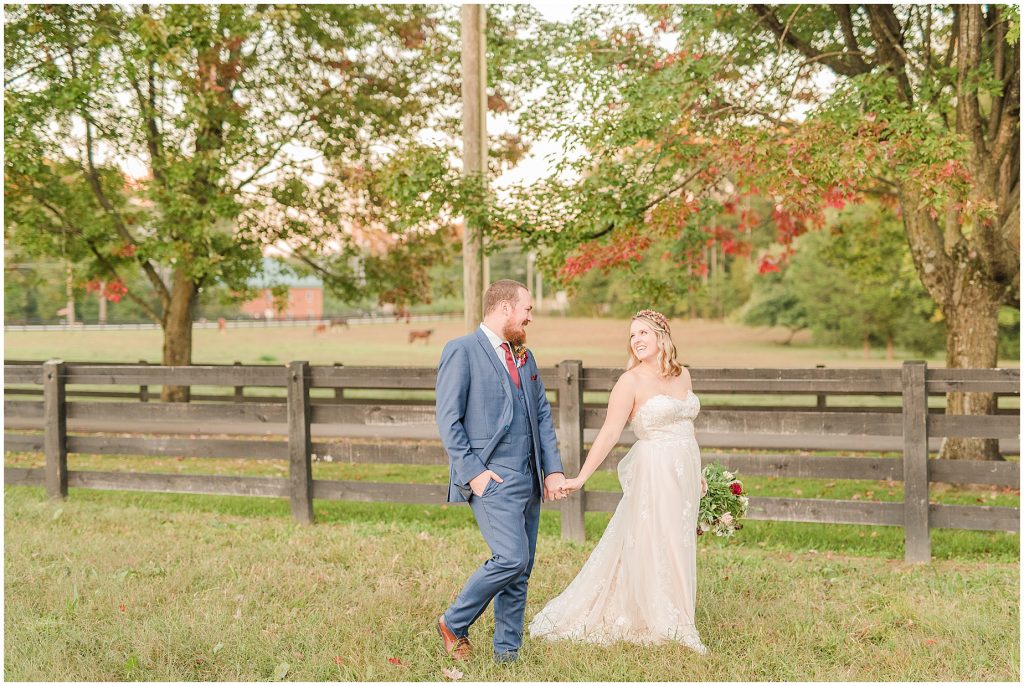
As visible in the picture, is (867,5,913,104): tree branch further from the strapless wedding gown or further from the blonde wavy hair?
the strapless wedding gown

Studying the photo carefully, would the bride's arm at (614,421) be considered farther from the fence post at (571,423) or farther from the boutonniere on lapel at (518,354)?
the fence post at (571,423)

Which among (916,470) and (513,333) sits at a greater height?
(513,333)

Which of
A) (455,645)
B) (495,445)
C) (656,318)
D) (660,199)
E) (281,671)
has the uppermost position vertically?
(660,199)

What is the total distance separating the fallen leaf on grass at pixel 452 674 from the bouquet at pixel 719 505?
1682mm

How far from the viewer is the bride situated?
5.25m

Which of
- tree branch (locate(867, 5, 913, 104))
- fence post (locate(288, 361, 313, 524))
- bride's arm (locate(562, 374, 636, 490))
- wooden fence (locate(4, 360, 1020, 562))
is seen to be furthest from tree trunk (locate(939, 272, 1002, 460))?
fence post (locate(288, 361, 313, 524))

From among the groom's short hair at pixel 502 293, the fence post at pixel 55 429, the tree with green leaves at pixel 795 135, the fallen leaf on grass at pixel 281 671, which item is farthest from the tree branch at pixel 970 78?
Result: the fence post at pixel 55 429

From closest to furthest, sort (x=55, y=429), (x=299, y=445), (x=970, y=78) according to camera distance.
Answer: (x=299, y=445) → (x=970, y=78) → (x=55, y=429)

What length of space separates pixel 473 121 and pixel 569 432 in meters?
3.78

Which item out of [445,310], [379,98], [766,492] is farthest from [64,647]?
[445,310]

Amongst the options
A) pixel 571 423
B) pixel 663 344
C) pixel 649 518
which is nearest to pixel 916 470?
pixel 571 423

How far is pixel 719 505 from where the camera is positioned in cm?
552

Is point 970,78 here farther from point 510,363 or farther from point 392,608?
point 392,608

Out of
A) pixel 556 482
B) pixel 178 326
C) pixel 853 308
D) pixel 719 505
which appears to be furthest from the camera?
pixel 853 308
